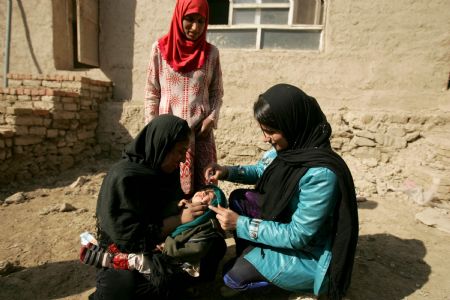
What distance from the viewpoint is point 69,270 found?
2305 mm

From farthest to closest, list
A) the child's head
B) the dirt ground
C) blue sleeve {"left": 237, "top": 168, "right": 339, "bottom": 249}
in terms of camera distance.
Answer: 1. the dirt ground
2. the child's head
3. blue sleeve {"left": 237, "top": 168, "right": 339, "bottom": 249}

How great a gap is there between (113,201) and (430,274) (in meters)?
2.42

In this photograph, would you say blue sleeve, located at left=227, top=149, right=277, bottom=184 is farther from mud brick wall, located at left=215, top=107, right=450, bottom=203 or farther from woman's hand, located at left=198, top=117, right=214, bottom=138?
mud brick wall, located at left=215, top=107, right=450, bottom=203

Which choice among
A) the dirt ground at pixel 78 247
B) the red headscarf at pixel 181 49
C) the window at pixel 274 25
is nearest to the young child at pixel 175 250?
the dirt ground at pixel 78 247

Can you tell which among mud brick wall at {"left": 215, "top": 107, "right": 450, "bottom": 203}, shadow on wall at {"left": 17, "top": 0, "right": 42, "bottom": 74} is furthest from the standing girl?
shadow on wall at {"left": 17, "top": 0, "right": 42, "bottom": 74}

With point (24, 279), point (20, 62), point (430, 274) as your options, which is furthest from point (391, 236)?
point (20, 62)

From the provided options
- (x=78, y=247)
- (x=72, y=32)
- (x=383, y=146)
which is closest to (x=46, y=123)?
(x=72, y=32)

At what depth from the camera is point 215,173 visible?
2.24 meters

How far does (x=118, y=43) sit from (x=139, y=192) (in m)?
4.47

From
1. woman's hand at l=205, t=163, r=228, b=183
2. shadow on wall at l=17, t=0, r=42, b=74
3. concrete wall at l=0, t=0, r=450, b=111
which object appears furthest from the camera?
shadow on wall at l=17, t=0, r=42, b=74

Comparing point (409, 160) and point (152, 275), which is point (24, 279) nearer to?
point (152, 275)

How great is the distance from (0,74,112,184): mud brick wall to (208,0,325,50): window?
246 centimetres

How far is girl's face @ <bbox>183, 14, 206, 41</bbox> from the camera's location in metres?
2.31

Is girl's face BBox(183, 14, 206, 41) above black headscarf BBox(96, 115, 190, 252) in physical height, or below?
above
